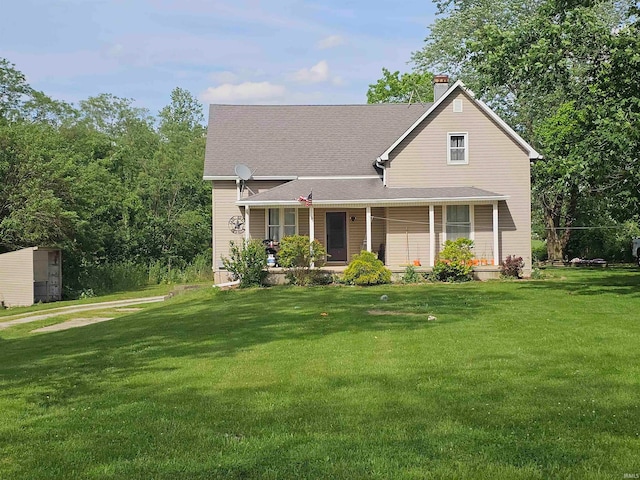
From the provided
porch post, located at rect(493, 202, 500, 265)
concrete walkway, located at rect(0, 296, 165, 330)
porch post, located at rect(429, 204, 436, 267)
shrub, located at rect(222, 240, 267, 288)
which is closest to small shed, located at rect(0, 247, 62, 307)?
concrete walkway, located at rect(0, 296, 165, 330)

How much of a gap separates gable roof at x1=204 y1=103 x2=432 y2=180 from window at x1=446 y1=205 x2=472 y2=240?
11.1 feet

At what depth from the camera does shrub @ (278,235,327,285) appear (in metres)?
21.7

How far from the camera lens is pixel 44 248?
2414 centimetres

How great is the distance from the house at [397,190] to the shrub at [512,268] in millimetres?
417

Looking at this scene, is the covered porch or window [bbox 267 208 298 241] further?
window [bbox 267 208 298 241]

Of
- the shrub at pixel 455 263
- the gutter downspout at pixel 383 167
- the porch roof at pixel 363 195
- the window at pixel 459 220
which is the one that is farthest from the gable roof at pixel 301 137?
the shrub at pixel 455 263

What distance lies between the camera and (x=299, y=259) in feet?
71.3

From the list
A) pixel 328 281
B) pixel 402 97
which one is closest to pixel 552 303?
pixel 328 281

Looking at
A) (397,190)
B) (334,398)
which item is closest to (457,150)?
(397,190)

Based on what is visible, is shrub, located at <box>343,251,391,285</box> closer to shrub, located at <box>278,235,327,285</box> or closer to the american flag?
shrub, located at <box>278,235,327,285</box>

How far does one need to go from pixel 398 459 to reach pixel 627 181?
673 inches

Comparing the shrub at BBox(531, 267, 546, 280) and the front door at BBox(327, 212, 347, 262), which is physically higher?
the front door at BBox(327, 212, 347, 262)

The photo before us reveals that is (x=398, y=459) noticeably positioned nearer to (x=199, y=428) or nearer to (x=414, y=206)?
(x=199, y=428)

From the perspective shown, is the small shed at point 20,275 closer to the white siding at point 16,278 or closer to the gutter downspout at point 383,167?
the white siding at point 16,278
